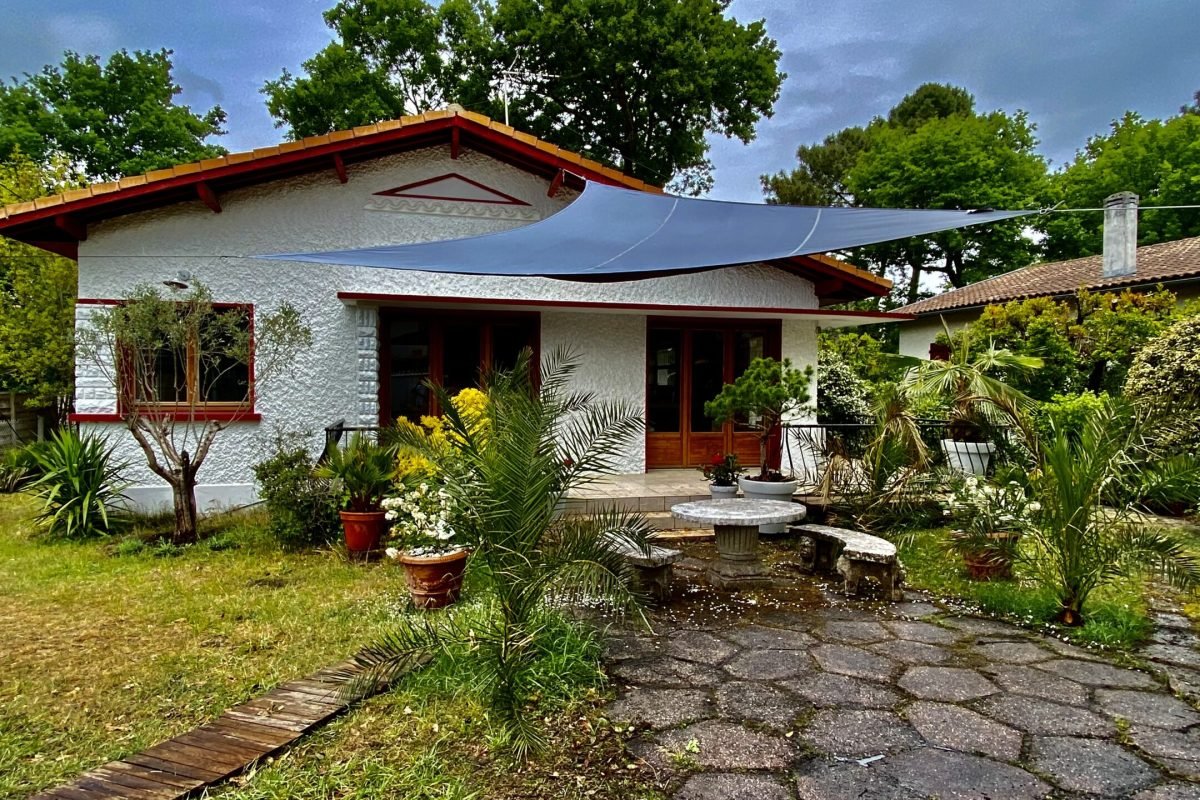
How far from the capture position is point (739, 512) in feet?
17.2

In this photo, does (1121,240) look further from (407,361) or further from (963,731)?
(963,731)

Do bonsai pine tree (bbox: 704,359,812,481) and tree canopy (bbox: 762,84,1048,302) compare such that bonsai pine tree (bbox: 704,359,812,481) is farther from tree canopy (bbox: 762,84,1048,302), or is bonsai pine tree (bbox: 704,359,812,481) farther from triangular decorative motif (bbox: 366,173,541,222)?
tree canopy (bbox: 762,84,1048,302)

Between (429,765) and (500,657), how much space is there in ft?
1.62

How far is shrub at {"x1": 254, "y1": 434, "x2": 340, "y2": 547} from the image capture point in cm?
621

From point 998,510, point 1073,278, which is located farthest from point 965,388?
point 1073,278

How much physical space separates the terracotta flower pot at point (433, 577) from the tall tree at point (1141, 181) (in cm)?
2252

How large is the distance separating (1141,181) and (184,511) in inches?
1106

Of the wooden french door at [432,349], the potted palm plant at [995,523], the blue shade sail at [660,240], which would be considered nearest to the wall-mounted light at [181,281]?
the wooden french door at [432,349]

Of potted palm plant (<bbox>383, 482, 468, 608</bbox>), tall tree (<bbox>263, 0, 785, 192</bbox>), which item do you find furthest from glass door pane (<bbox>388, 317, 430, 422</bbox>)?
tall tree (<bbox>263, 0, 785, 192</bbox>)

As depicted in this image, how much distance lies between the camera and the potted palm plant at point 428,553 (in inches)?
176

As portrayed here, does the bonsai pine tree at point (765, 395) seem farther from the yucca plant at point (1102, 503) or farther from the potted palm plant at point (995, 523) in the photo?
the yucca plant at point (1102, 503)

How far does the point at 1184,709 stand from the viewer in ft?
9.94

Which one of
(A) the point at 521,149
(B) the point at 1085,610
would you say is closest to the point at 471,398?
(A) the point at 521,149

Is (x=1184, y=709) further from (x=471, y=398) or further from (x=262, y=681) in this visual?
(x=471, y=398)
